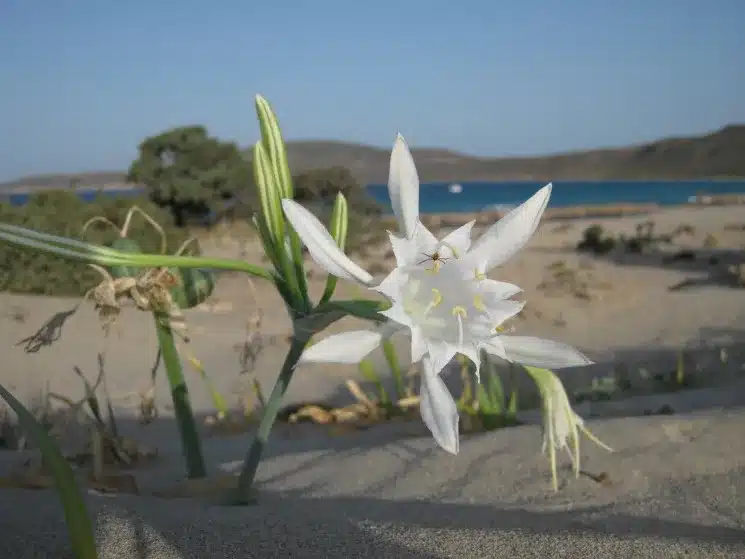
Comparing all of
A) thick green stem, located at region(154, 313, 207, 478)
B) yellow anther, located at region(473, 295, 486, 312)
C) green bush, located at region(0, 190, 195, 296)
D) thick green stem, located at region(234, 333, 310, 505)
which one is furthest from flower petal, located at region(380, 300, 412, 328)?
green bush, located at region(0, 190, 195, 296)

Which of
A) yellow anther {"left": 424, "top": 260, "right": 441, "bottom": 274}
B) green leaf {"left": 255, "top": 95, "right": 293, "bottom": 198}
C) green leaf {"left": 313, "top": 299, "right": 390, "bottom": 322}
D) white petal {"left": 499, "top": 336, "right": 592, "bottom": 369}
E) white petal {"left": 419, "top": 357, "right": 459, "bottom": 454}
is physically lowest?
white petal {"left": 419, "top": 357, "right": 459, "bottom": 454}

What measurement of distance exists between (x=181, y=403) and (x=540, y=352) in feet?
3.10

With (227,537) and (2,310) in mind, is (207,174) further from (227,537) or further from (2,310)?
(227,537)

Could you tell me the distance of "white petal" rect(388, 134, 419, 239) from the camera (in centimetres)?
109

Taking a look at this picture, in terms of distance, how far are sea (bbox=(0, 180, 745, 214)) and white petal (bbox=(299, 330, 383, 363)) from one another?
4133 cm

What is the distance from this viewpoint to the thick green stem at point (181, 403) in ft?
5.70

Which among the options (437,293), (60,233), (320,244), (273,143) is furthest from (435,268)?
(60,233)

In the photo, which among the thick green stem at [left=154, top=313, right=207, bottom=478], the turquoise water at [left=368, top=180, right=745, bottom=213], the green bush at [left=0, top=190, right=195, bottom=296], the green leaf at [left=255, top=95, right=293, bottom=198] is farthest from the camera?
the turquoise water at [left=368, top=180, right=745, bottom=213]

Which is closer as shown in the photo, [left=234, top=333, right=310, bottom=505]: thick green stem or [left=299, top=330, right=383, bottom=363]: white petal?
[left=299, top=330, right=383, bottom=363]: white petal

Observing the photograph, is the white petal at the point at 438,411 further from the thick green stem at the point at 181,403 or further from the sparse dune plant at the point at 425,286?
the thick green stem at the point at 181,403

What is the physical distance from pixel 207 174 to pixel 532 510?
13.8 m

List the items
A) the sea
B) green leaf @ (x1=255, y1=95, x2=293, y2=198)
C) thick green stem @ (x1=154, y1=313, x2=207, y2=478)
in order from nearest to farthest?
green leaf @ (x1=255, y1=95, x2=293, y2=198), thick green stem @ (x1=154, y1=313, x2=207, y2=478), the sea

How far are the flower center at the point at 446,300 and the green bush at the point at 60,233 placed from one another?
4441 mm

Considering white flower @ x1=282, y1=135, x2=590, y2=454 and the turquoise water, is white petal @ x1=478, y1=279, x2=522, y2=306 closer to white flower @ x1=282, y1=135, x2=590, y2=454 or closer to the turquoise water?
white flower @ x1=282, y1=135, x2=590, y2=454
